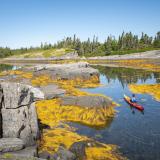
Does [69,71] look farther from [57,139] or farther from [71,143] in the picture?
[71,143]

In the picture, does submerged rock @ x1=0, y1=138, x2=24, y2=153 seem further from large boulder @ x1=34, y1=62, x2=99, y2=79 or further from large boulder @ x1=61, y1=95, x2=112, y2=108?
large boulder @ x1=34, y1=62, x2=99, y2=79

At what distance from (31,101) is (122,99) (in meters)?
26.7

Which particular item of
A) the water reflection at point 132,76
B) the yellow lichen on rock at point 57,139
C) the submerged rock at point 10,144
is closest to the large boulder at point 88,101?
the yellow lichen on rock at point 57,139

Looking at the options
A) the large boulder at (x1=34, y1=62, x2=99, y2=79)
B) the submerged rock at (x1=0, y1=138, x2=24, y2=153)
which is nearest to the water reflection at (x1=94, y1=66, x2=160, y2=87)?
the large boulder at (x1=34, y1=62, x2=99, y2=79)

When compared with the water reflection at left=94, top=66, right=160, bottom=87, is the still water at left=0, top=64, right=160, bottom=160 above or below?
below

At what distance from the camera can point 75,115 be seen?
37188mm

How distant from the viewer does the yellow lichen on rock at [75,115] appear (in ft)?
115

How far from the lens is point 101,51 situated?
194 m

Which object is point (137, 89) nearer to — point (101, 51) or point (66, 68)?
point (66, 68)

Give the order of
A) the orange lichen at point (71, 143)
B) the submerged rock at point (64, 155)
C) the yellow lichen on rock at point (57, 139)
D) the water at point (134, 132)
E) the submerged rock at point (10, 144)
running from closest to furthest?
the submerged rock at point (10, 144)
the submerged rock at point (64, 155)
the orange lichen at point (71, 143)
the water at point (134, 132)
the yellow lichen on rock at point (57, 139)

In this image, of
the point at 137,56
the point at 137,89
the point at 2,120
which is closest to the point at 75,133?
the point at 2,120

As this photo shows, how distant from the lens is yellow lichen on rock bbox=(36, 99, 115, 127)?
34938mm

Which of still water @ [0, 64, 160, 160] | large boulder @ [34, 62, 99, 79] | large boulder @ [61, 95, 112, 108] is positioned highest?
large boulder @ [34, 62, 99, 79]

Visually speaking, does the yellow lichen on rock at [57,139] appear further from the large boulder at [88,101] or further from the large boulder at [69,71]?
the large boulder at [69,71]
